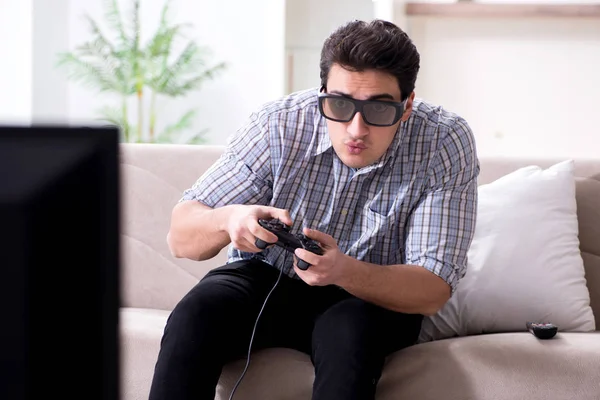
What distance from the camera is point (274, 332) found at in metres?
1.69

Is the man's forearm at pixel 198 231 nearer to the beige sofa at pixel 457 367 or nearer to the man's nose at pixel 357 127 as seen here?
the beige sofa at pixel 457 367

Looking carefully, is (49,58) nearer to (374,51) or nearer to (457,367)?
(374,51)

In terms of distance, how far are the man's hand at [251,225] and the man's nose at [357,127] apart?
27 cm

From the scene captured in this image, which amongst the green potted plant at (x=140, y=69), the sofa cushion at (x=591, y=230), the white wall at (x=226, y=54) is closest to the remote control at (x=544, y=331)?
the sofa cushion at (x=591, y=230)

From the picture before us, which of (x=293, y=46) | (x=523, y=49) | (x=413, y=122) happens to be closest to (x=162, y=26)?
(x=293, y=46)

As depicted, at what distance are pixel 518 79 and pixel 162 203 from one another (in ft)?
7.43

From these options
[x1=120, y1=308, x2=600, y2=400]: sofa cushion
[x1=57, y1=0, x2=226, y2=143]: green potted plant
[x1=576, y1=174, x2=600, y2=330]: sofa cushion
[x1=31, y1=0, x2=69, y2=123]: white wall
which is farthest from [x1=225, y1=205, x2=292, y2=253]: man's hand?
[x1=31, y1=0, x2=69, y2=123]: white wall

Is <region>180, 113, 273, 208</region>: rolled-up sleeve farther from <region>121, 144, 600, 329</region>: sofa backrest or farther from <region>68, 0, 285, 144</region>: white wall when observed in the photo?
<region>68, 0, 285, 144</region>: white wall

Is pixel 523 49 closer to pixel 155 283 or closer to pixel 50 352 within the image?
pixel 155 283

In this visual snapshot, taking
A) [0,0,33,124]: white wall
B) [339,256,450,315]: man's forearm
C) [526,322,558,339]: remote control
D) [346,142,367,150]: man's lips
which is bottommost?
[526,322,558,339]: remote control

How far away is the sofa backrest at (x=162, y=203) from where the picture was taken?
7.12 feet

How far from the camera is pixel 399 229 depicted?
1771 millimetres

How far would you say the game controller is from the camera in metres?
1.47

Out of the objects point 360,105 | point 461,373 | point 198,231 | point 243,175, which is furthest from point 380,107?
point 461,373
